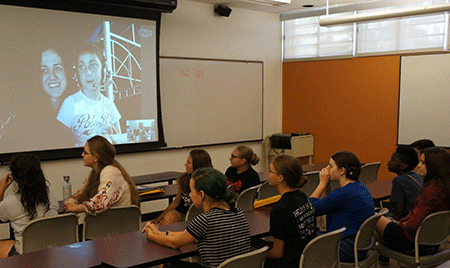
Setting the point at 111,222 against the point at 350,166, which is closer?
the point at 350,166

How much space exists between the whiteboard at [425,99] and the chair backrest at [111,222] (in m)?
5.05

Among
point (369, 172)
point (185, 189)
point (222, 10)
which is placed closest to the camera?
point (185, 189)

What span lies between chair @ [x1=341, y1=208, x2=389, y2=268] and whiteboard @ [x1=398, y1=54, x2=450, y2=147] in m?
4.26

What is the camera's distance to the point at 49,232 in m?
3.15

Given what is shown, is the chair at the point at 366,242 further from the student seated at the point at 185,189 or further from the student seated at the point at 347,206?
the student seated at the point at 185,189

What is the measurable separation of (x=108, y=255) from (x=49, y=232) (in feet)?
2.81

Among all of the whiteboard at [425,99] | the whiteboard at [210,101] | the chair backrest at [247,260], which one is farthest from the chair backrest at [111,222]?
the whiteboard at [425,99]

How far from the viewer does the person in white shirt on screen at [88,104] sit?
19.4ft

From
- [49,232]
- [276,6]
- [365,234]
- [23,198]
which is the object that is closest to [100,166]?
[23,198]

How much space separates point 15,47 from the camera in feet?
17.6

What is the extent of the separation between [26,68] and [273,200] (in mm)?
3538

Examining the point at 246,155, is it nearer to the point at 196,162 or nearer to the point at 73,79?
the point at 196,162

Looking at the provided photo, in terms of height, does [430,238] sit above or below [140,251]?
below

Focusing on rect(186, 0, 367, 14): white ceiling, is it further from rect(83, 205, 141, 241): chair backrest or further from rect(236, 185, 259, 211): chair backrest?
rect(83, 205, 141, 241): chair backrest
